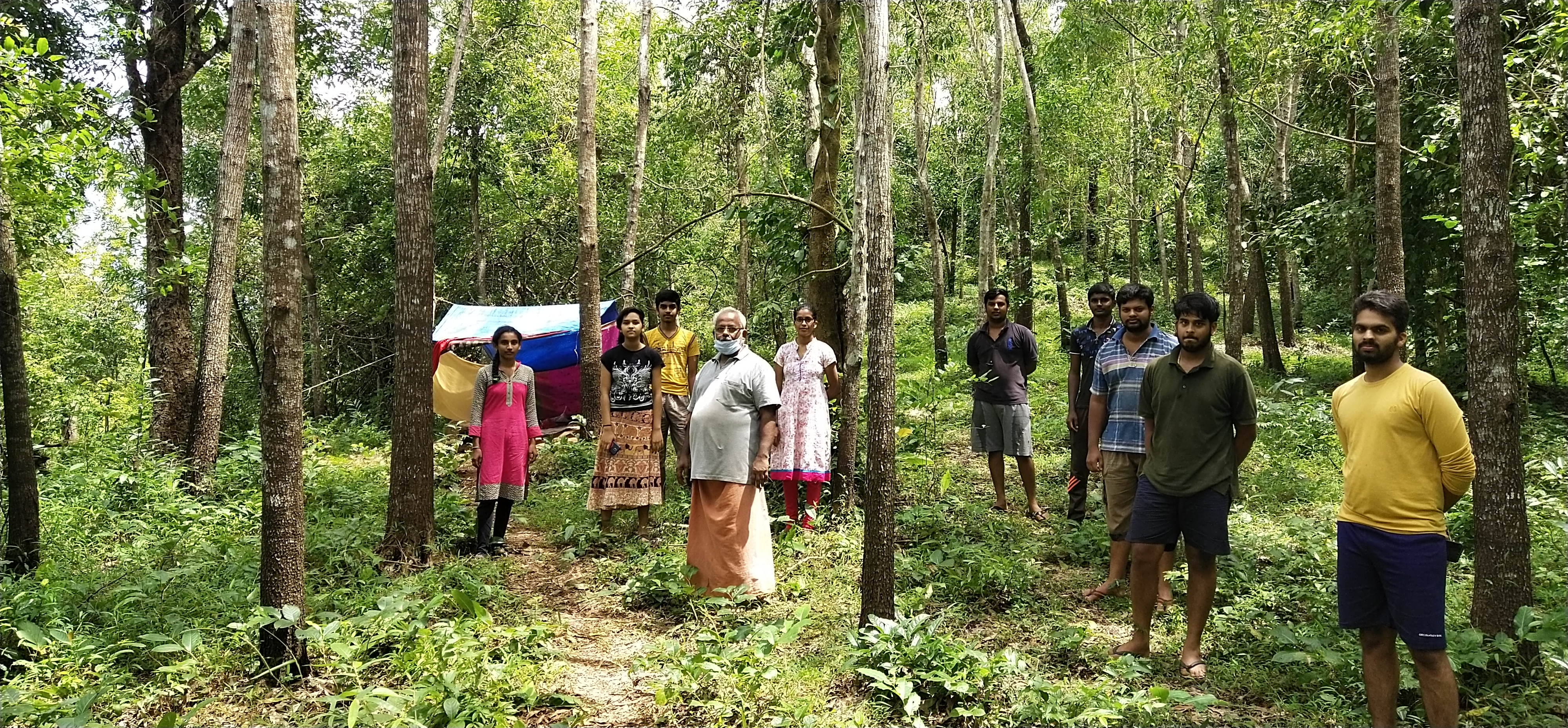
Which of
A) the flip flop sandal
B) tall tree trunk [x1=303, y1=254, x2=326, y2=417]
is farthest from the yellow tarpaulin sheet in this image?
the flip flop sandal

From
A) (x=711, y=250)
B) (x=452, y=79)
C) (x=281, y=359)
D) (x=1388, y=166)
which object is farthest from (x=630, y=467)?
(x=711, y=250)

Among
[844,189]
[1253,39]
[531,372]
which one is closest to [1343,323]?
[1253,39]

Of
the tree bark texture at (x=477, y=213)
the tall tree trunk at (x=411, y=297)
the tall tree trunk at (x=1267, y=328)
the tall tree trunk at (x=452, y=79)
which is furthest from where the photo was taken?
the tree bark texture at (x=477, y=213)

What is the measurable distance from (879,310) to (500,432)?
327 cm

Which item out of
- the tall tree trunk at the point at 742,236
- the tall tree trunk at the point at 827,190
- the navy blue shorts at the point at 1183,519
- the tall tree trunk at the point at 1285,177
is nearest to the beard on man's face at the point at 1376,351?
the navy blue shorts at the point at 1183,519

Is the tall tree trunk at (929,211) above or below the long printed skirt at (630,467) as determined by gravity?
above

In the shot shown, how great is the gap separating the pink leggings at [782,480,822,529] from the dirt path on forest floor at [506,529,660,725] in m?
1.42

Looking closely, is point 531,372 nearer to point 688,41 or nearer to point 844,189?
point 688,41

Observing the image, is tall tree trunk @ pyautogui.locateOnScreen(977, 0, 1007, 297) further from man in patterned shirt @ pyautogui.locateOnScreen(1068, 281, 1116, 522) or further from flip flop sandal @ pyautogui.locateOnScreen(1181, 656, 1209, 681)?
flip flop sandal @ pyautogui.locateOnScreen(1181, 656, 1209, 681)

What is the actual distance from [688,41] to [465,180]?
9.62m

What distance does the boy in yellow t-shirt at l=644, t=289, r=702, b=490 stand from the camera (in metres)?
6.68

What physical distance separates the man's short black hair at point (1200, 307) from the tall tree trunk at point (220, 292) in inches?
308

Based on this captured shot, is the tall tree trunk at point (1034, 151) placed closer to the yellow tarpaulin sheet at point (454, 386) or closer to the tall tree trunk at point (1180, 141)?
the tall tree trunk at point (1180, 141)

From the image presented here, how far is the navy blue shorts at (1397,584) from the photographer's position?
2.96m
